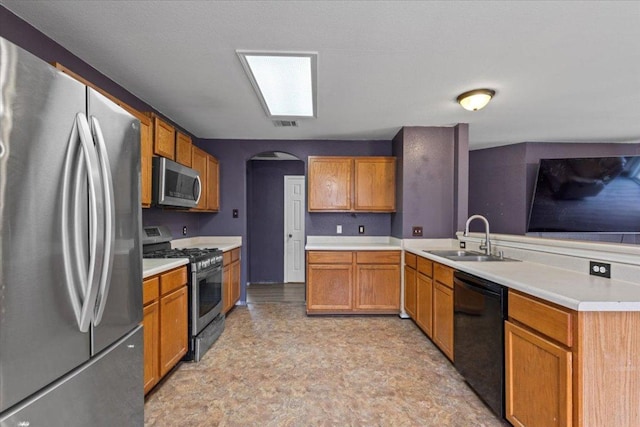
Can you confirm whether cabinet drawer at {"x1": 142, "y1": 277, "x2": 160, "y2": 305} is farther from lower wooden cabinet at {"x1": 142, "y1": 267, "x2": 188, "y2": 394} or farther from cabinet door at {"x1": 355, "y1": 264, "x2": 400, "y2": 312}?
cabinet door at {"x1": 355, "y1": 264, "x2": 400, "y2": 312}

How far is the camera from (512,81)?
2.41 metres

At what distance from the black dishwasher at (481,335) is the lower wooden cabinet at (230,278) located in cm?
241

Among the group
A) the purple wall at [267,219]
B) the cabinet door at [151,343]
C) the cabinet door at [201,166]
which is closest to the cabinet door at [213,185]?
the cabinet door at [201,166]

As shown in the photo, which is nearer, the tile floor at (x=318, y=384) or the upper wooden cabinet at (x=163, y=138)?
the tile floor at (x=318, y=384)

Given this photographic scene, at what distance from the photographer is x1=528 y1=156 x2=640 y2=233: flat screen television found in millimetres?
3875

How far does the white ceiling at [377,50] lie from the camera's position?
1588 millimetres

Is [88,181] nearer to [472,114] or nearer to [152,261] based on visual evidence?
[152,261]

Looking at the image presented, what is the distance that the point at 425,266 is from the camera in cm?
295

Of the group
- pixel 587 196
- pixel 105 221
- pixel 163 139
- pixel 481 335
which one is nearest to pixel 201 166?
pixel 163 139

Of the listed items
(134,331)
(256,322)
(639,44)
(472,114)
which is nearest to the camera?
(134,331)

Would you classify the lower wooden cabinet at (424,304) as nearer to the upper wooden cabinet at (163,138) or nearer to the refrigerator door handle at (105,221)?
the refrigerator door handle at (105,221)

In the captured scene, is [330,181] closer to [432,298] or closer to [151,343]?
[432,298]

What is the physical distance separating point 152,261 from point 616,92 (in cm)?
424

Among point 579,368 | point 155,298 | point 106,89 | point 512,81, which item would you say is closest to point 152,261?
point 155,298
